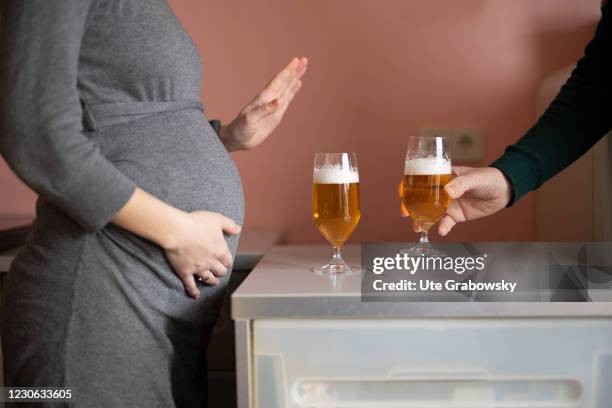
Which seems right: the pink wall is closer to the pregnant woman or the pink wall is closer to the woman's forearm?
the pregnant woman

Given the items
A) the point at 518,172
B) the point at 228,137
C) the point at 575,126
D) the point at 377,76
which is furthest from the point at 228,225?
the point at 377,76

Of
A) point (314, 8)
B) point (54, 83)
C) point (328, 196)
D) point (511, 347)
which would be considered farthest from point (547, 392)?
point (314, 8)

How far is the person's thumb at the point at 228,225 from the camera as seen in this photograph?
90 centimetres

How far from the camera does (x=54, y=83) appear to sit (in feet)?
2.45

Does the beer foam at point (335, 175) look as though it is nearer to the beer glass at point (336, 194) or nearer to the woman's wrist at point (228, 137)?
the beer glass at point (336, 194)

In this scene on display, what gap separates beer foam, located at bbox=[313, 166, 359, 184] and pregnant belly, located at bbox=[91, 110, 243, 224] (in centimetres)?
15

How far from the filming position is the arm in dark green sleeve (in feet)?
3.75

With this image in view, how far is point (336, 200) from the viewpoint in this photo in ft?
3.31

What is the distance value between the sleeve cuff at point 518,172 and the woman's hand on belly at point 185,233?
1.62 ft

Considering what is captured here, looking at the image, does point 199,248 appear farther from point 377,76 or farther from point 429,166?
point 377,76

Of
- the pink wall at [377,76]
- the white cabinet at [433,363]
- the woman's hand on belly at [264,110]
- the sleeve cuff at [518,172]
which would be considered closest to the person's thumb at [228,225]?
the white cabinet at [433,363]

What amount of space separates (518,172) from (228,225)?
531mm

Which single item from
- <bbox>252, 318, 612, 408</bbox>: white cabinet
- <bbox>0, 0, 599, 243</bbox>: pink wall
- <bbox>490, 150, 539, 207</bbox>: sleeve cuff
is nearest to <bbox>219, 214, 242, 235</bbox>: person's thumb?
<bbox>252, 318, 612, 408</bbox>: white cabinet

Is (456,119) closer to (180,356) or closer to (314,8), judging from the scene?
(314,8)
